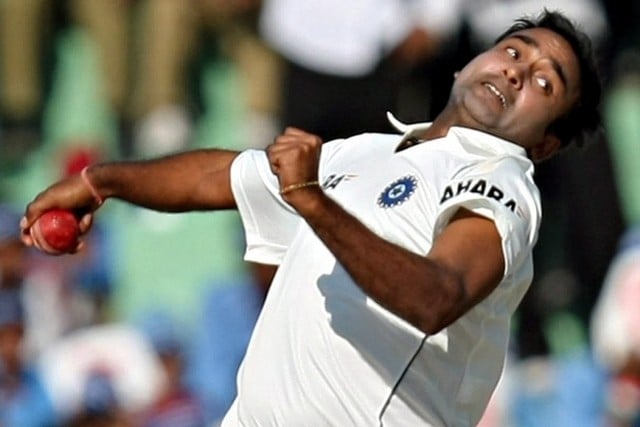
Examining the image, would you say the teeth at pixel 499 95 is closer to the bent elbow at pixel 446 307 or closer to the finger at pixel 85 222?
the bent elbow at pixel 446 307

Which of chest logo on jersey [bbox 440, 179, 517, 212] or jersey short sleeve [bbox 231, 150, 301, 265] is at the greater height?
chest logo on jersey [bbox 440, 179, 517, 212]

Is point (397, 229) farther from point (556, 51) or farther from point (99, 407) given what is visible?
point (99, 407)

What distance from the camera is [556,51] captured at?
550cm

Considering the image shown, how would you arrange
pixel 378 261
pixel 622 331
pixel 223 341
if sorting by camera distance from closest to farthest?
pixel 378 261 → pixel 223 341 → pixel 622 331

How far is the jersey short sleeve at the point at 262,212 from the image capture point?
559cm

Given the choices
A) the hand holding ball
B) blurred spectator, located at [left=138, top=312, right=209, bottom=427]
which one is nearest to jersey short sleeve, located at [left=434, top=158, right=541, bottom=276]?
the hand holding ball

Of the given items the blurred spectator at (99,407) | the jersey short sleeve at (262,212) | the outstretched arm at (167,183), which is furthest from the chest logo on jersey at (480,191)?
the blurred spectator at (99,407)

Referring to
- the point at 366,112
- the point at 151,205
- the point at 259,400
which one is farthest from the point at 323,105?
the point at 259,400

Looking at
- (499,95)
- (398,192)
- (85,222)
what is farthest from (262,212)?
(499,95)

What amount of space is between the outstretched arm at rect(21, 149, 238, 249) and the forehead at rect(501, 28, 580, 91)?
88 centimetres

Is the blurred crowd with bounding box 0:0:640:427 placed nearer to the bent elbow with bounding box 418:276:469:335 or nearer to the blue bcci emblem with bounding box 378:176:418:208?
the blue bcci emblem with bounding box 378:176:418:208

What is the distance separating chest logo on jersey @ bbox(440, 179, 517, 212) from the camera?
15.9ft

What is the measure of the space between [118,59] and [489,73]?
536cm

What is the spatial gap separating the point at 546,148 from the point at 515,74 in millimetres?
279
